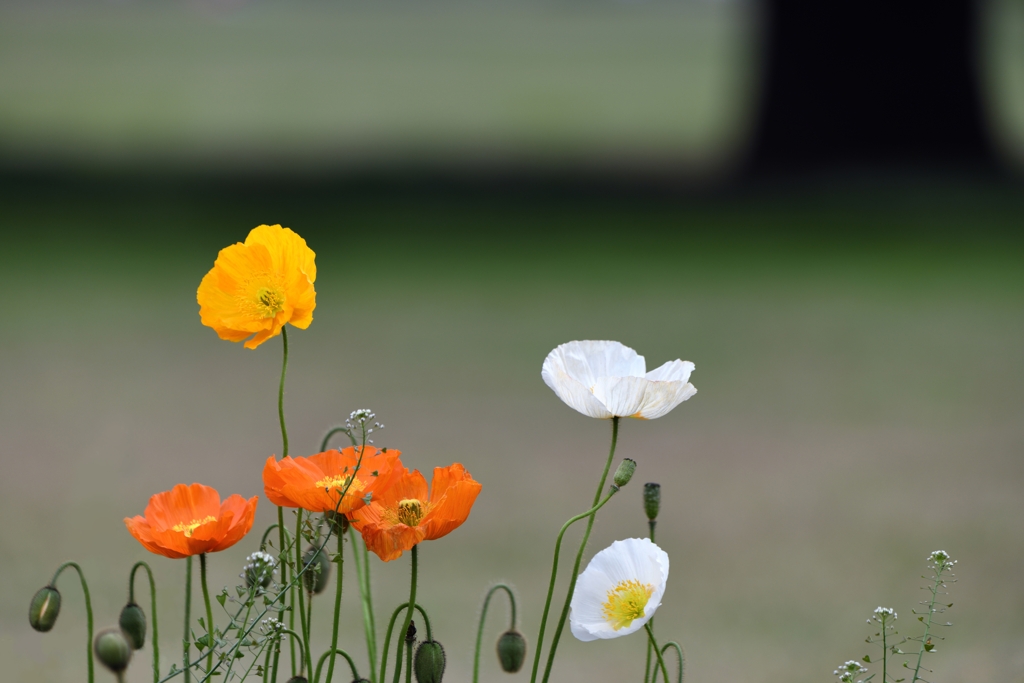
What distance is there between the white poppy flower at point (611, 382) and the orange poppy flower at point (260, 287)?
34 centimetres

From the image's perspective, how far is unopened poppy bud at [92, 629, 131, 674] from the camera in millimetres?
1518

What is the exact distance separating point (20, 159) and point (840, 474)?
11.4 metres

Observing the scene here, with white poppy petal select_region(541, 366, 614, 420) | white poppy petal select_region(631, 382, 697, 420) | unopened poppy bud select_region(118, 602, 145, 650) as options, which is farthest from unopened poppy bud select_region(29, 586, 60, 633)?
white poppy petal select_region(631, 382, 697, 420)

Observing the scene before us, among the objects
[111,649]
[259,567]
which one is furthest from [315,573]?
[111,649]

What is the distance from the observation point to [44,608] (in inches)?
64.1

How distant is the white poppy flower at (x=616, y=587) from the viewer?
1.43 meters

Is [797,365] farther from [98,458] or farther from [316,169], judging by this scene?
[316,169]

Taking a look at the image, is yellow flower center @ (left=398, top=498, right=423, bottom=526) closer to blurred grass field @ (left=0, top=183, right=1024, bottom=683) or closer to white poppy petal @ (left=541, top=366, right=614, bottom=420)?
white poppy petal @ (left=541, top=366, right=614, bottom=420)

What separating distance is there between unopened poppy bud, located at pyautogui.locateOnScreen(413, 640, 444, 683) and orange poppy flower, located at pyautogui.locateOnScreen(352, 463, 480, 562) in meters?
0.14

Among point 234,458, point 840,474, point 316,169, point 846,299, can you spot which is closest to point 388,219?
point 316,169

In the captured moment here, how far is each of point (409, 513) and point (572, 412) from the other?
4.49 metres

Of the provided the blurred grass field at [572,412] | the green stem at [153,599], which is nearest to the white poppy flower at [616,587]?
the green stem at [153,599]

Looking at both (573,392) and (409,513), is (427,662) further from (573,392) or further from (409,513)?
(573,392)

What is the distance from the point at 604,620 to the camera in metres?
1.46
